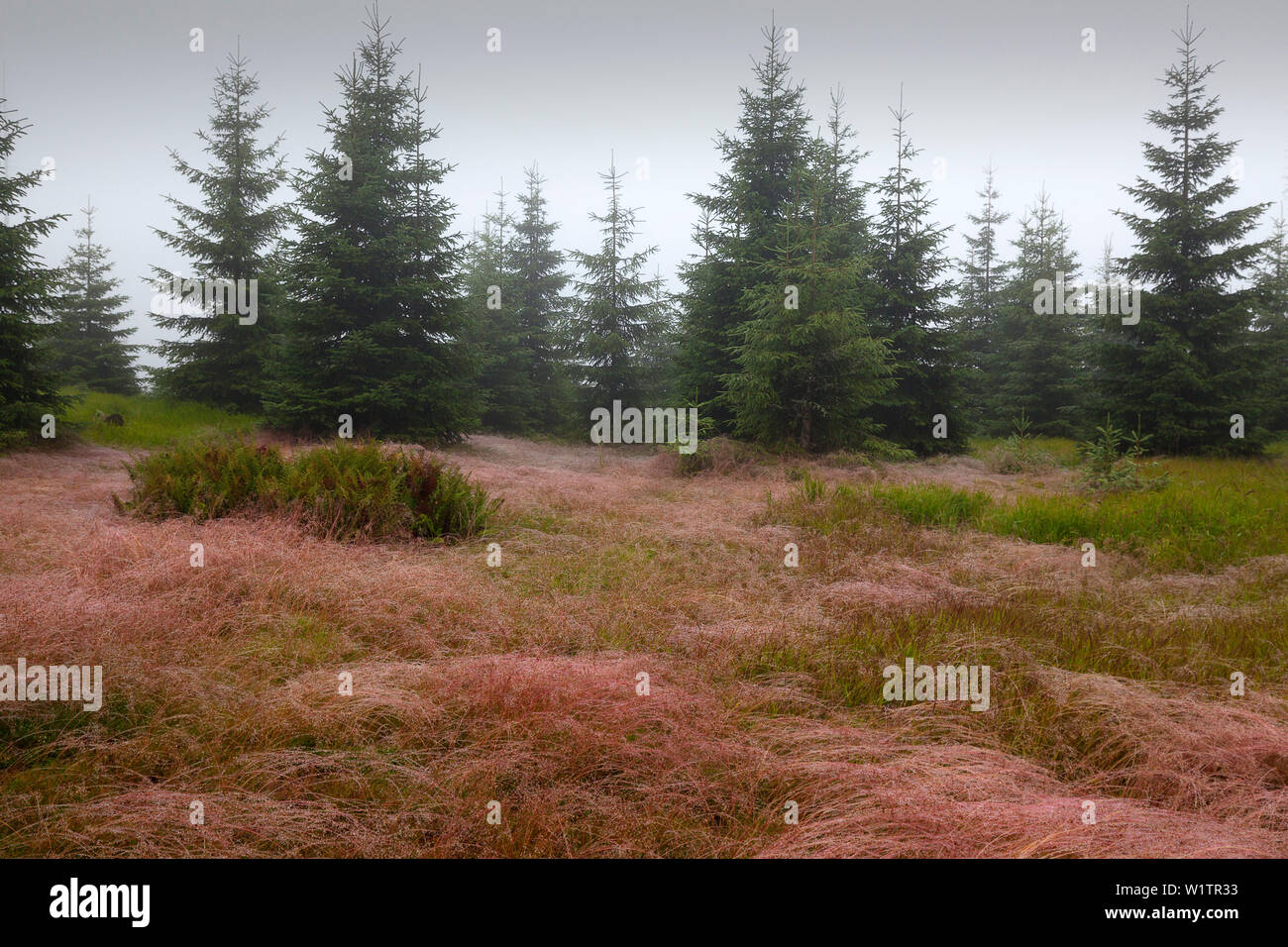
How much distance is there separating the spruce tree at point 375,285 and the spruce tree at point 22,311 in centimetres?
386

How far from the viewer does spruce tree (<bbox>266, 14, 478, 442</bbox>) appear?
15.2m

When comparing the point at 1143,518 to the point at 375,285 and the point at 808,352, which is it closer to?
the point at 808,352

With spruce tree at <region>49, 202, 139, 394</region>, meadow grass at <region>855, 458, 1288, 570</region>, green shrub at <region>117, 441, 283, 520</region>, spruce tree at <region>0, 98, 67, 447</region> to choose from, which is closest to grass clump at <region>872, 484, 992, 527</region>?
meadow grass at <region>855, 458, 1288, 570</region>

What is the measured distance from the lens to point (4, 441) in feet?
38.2

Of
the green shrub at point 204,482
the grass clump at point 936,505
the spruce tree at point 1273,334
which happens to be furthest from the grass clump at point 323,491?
the spruce tree at point 1273,334

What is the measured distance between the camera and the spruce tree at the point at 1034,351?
75.3ft

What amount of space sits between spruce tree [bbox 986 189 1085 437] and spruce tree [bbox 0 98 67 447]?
25.6 m

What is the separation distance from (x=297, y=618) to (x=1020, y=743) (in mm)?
4572

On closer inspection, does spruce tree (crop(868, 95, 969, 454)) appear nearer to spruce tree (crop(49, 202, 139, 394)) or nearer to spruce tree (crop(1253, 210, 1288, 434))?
spruce tree (crop(1253, 210, 1288, 434))

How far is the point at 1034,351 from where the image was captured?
23578 millimetres

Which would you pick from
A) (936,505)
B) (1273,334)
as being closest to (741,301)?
(936,505)

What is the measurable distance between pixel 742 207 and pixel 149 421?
15989 mm

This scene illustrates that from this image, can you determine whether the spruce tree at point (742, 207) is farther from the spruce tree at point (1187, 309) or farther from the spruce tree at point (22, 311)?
the spruce tree at point (22, 311)

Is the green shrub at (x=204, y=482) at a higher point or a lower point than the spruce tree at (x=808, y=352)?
lower
